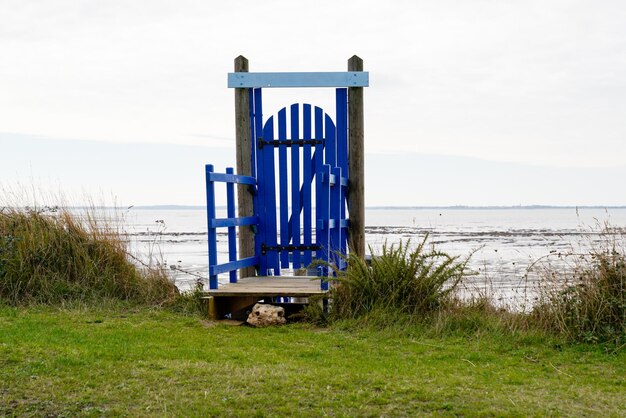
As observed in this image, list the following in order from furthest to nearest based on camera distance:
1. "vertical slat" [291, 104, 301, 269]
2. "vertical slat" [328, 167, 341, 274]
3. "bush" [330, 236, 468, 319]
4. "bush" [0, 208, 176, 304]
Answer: "vertical slat" [291, 104, 301, 269] < "bush" [0, 208, 176, 304] < "vertical slat" [328, 167, 341, 274] < "bush" [330, 236, 468, 319]

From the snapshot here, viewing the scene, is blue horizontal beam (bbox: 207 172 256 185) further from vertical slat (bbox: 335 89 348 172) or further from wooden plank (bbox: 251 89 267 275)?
vertical slat (bbox: 335 89 348 172)

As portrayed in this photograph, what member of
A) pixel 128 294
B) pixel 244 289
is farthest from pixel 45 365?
pixel 128 294

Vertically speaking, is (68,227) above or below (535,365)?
above

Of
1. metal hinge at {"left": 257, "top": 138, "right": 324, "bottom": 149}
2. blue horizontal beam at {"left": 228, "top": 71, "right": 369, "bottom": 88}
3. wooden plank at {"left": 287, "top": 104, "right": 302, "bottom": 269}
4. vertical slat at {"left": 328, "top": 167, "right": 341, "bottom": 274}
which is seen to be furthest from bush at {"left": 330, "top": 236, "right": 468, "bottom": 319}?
blue horizontal beam at {"left": 228, "top": 71, "right": 369, "bottom": 88}

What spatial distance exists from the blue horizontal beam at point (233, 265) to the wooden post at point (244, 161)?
0.54 feet

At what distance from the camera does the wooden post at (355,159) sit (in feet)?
29.6

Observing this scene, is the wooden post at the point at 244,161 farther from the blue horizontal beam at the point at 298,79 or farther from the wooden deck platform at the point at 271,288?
the wooden deck platform at the point at 271,288

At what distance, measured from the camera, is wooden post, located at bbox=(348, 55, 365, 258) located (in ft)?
29.6

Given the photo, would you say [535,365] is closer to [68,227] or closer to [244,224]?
[244,224]

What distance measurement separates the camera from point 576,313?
21.5 feet

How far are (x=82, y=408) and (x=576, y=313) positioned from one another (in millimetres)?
4314

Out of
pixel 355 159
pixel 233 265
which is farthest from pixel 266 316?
pixel 355 159

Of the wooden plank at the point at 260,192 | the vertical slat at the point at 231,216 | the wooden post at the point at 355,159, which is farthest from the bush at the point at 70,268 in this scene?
the wooden post at the point at 355,159

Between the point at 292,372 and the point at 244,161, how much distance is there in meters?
4.38
